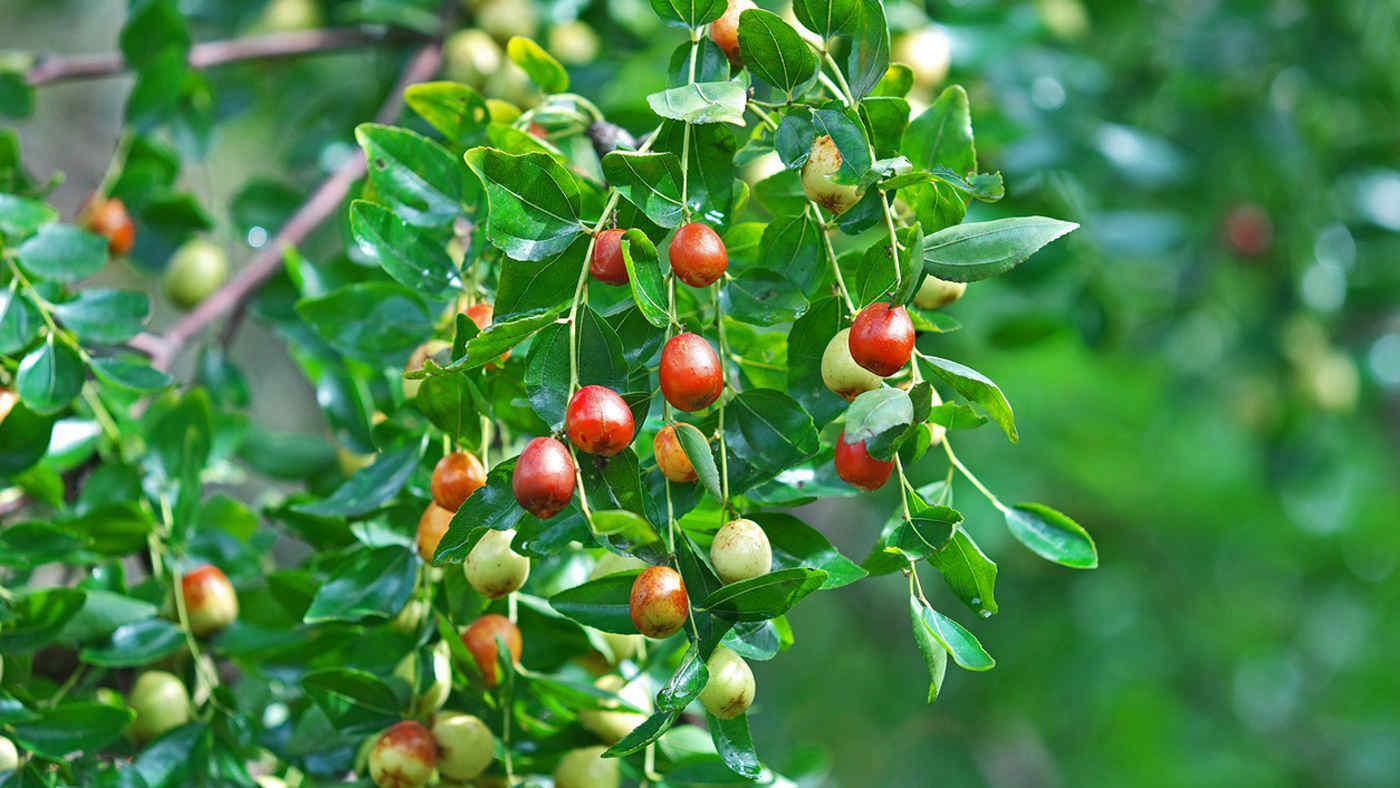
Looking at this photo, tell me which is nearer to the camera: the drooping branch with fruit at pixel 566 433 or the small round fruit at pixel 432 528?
the drooping branch with fruit at pixel 566 433

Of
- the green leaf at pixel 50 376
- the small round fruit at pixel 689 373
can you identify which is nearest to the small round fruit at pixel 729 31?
the small round fruit at pixel 689 373

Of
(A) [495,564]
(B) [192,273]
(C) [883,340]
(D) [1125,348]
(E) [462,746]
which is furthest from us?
(D) [1125,348]

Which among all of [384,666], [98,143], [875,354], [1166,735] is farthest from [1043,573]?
[875,354]

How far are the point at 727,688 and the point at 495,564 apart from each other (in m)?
0.15

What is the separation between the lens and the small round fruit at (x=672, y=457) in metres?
0.70

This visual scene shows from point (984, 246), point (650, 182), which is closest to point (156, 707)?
point (650, 182)

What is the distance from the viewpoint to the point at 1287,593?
Result: 9.87 ft

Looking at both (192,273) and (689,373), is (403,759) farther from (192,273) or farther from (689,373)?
(192,273)

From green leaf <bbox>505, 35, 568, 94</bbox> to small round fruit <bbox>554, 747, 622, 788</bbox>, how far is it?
46 cm

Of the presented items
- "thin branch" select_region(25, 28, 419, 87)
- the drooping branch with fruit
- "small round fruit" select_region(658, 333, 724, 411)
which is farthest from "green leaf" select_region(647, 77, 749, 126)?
"thin branch" select_region(25, 28, 419, 87)

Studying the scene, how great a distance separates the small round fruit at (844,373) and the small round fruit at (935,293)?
0.10 meters

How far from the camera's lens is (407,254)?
0.86 meters

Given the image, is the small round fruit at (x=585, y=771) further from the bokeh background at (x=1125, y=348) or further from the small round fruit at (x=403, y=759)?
the bokeh background at (x=1125, y=348)

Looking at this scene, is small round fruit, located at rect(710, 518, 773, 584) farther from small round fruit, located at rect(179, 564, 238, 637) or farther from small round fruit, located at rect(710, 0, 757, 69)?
small round fruit, located at rect(179, 564, 238, 637)
